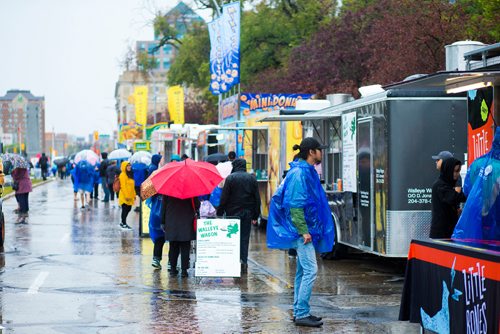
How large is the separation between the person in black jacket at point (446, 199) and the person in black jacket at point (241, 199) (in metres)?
3.89

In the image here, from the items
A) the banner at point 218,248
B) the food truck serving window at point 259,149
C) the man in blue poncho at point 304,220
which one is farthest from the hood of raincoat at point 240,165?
the food truck serving window at point 259,149

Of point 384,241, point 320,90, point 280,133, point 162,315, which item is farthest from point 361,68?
point 162,315

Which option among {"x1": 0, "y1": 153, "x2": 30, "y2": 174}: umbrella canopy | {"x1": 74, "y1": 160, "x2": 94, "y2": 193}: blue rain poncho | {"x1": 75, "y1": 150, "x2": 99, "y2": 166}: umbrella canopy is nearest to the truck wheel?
{"x1": 0, "y1": 153, "x2": 30, "y2": 174}: umbrella canopy

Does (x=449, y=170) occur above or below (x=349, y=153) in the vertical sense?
below

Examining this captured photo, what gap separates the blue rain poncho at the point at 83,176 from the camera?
109ft

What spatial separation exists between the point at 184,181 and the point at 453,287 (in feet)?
22.5

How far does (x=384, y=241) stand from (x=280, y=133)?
8199 mm

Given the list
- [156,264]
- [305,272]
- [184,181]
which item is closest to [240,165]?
[184,181]

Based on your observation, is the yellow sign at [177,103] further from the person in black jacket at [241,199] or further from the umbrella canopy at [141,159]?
the person in black jacket at [241,199]

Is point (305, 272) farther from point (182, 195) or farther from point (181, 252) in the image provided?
point (181, 252)

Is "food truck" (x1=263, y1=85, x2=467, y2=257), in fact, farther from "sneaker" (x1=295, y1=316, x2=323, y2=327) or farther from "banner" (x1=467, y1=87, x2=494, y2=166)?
"sneaker" (x1=295, y1=316, x2=323, y2=327)

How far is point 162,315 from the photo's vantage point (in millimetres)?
10789

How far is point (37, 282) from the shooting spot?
1356cm

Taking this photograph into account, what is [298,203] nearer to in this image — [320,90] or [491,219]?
[491,219]
